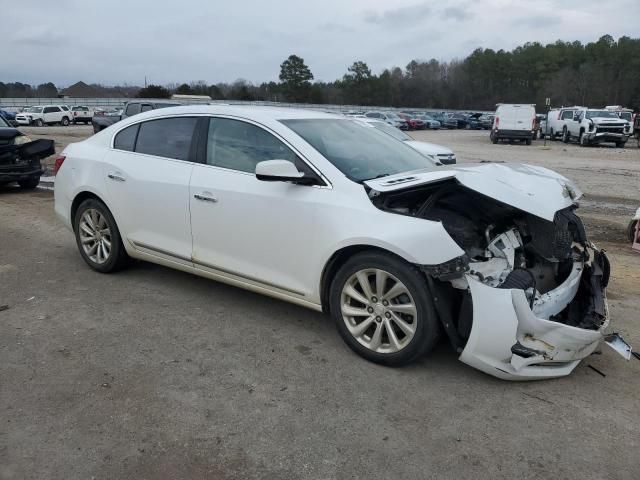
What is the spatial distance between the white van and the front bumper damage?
29940mm

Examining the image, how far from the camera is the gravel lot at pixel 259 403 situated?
2.71 meters

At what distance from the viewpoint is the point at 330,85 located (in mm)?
109938

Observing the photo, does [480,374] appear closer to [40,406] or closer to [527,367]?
[527,367]

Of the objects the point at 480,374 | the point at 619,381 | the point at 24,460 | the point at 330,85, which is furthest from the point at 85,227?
the point at 330,85

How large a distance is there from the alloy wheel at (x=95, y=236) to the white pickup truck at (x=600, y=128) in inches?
1173

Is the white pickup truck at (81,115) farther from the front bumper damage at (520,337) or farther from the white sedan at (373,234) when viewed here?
the front bumper damage at (520,337)

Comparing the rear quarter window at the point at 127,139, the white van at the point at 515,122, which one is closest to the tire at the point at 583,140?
the white van at the point at 515,122

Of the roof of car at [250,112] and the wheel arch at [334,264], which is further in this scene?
the roof of car at [250,112]

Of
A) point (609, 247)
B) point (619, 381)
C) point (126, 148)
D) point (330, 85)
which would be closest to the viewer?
point (619, 381)

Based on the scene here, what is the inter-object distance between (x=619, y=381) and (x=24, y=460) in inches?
136

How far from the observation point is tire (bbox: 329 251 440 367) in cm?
338

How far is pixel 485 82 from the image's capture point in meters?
112

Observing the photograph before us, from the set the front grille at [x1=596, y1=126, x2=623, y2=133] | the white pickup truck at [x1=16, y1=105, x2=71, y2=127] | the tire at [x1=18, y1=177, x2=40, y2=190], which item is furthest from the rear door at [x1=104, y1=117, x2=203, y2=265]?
the white pickup truck at [x1=16, y1=105, x2=71, y2=127]

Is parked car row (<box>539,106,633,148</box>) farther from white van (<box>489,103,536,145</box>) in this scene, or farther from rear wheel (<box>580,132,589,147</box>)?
white van (<box>489,103,536,145</box>)
